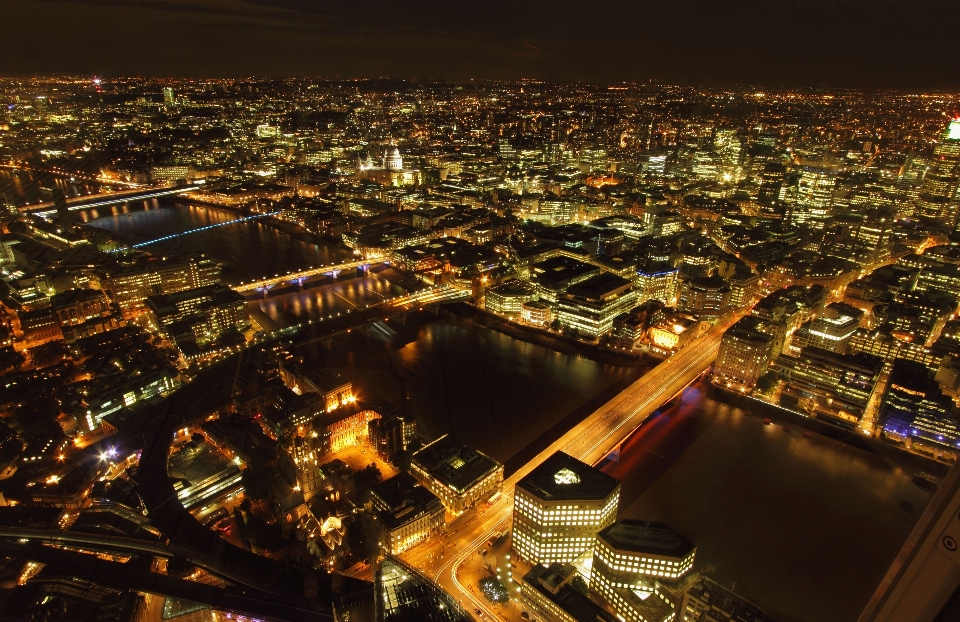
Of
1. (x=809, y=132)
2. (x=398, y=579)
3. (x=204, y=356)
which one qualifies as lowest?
(x=204, y=356)

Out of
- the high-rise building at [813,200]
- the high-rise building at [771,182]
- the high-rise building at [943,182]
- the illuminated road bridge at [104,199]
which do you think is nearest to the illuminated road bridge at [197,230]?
the illuminated road bridge at [104,199]

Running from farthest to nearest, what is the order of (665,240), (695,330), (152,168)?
(152,168), (665,240), (695,330)

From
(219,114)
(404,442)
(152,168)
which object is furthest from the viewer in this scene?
(219,114)

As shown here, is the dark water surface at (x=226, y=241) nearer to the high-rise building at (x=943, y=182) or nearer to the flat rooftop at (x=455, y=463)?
the flat rooftop at (x=455, y=463)

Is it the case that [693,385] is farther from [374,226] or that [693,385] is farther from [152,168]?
[152,168]

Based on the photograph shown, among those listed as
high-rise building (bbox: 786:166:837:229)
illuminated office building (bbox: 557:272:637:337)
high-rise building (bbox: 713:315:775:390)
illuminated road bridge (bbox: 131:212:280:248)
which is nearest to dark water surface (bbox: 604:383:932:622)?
high-rise building (bbox: 713:315:775:390)

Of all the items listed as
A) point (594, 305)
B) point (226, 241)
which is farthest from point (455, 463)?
point (226, 241)

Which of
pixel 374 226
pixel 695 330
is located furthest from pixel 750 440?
pixel 374 226
